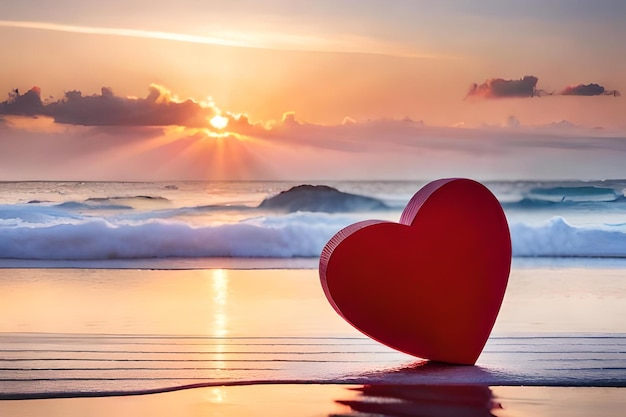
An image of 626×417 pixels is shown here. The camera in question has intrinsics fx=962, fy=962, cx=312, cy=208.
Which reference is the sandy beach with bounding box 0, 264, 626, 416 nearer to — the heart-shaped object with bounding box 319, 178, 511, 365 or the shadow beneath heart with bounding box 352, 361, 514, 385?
the shadow beneath heart with bounding box 352, 361, 514, 385

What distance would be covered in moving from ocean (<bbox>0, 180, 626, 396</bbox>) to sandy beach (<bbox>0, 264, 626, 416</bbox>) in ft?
0.04

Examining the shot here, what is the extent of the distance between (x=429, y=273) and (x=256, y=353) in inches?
26.2

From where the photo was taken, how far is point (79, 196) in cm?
828

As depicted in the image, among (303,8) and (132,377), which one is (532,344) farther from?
(303,8)

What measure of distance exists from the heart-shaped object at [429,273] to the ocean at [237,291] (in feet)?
0.37

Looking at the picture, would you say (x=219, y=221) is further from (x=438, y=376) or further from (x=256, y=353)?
(x=438, y=376)

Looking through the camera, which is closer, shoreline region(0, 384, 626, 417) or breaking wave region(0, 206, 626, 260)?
shoreline region(0, 384, 626, 417)

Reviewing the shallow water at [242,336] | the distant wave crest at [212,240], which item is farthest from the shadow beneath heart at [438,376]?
the distant wave crest at [212,240]

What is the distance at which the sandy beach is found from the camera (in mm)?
2551

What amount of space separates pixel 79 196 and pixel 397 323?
585cm

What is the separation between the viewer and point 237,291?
15.8 feet

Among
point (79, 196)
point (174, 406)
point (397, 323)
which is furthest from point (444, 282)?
point (79, 196)

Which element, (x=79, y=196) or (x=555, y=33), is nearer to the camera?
(x=555, y=33)

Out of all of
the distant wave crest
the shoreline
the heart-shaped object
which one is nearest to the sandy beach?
the shoreline
